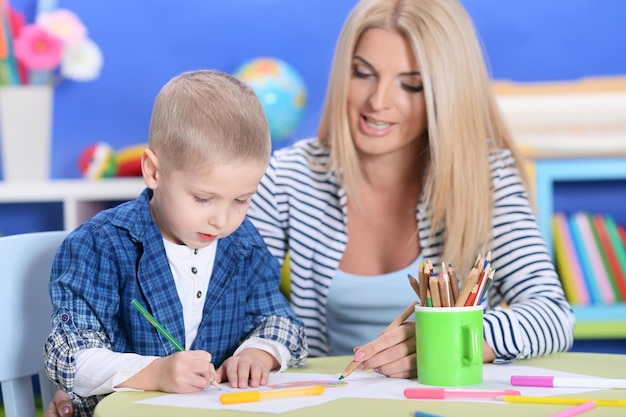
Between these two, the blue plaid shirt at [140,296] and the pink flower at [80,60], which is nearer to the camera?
the blue plaid shirt at [140,296]

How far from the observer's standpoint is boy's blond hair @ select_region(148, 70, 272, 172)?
121 cm

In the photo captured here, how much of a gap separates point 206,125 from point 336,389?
372mm

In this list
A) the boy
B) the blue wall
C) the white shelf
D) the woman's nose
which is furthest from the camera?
the blue wall

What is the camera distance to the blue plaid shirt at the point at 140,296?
3.92 ft

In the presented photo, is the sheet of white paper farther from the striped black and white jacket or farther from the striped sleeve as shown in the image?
the striped black and white jacket

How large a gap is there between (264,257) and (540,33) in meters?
1.72

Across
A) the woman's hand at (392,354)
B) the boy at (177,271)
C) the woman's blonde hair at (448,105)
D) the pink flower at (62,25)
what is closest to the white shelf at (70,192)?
the pink flower at (62,25)

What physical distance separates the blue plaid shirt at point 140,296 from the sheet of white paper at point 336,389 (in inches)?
5.3

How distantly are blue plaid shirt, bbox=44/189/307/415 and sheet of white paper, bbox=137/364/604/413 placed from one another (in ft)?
0.44

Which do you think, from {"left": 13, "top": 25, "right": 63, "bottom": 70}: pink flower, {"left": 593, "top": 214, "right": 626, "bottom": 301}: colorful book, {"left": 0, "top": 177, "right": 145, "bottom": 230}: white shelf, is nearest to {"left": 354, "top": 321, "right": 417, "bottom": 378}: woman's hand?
{"left": 0, "top": 177, "right": 145, "bottom": 230}: white shelf

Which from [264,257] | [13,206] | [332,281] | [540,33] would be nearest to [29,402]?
[264,257]

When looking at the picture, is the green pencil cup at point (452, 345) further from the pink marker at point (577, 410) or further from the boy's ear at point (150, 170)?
the boy's ear at point (150, 170)

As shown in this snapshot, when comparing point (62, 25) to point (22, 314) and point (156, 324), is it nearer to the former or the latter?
point (22, 314)

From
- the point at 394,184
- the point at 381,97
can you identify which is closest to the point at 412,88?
the point at 381,97
